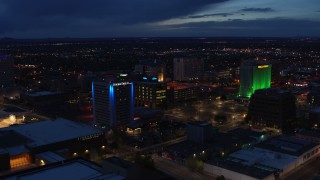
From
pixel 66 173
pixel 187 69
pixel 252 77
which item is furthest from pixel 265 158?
pixel 187 69

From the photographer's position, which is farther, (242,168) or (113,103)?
(113,103)

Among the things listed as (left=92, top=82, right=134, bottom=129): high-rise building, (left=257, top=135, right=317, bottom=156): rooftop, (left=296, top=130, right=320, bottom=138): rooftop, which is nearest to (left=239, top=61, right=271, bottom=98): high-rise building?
(left=296, top=130, right=320, bottom=138): rooftop

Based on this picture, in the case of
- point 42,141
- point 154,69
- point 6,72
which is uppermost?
point 6,72

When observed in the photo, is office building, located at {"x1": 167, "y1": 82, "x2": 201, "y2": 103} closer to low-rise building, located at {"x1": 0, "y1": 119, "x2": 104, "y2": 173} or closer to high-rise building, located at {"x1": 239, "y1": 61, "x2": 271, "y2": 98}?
high-rise building, located at {"x1": 239, "y1": 61, "x2": 271, "y2": 98}

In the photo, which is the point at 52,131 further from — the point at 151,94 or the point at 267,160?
the point at 151,94

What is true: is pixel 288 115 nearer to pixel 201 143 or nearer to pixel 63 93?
pixel 201 143

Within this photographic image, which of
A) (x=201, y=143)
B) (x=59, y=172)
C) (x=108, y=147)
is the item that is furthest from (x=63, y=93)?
(x=59, y=172)
